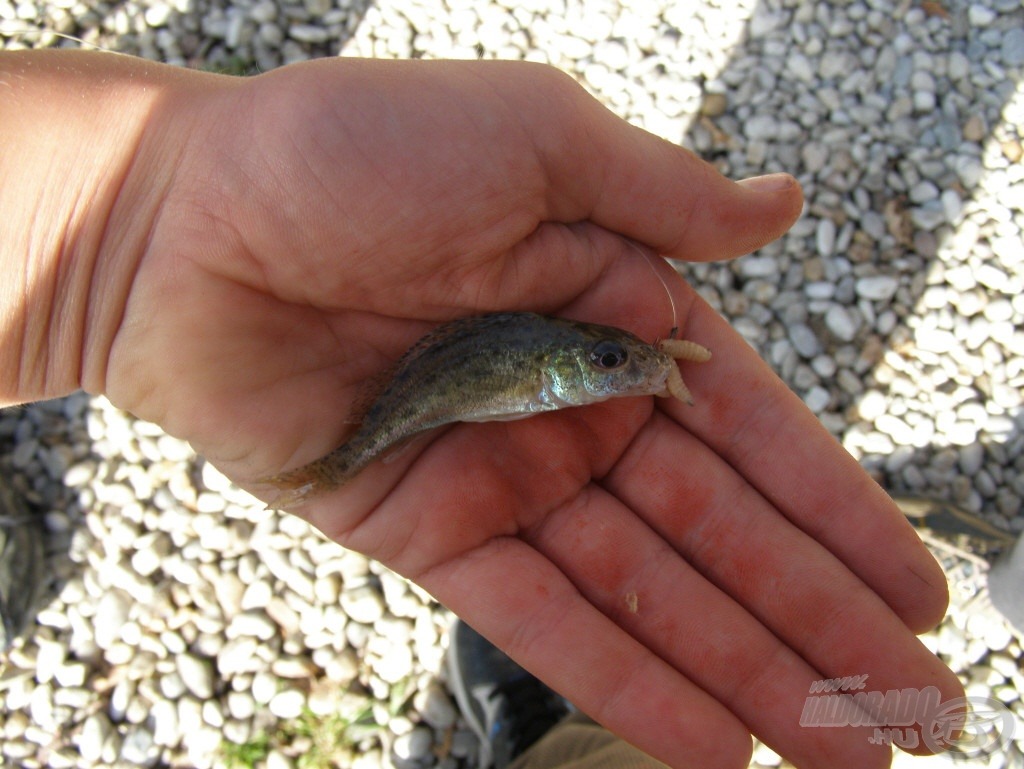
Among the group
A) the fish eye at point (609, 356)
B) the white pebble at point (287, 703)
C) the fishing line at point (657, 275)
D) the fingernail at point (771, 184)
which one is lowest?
the white pebble at point (287, 703)

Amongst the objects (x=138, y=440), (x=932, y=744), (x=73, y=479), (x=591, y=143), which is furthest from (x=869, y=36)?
(x=73, y=479)

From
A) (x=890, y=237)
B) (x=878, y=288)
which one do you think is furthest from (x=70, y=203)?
(x=890, y=237)

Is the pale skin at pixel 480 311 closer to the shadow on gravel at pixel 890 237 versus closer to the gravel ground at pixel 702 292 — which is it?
the gravel ground at pixel 702 292

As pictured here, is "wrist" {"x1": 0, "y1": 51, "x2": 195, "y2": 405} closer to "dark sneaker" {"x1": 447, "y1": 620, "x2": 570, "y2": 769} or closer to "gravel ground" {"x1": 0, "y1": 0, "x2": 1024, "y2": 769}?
"gravel ground" {"x1": 0, "y1": 0, "x2": 1024, "y2": 769}

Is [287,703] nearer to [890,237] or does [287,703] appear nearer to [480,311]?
[480,311]

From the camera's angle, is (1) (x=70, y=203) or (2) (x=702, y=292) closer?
(1) (x=70, y=203)

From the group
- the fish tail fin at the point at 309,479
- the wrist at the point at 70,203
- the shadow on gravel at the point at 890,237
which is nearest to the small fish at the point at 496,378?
the fish tail fin at the point at 309,479

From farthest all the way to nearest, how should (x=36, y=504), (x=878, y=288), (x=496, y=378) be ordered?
(x=878, y=288)
(x=36, y=504)
(x=496, y=378)
